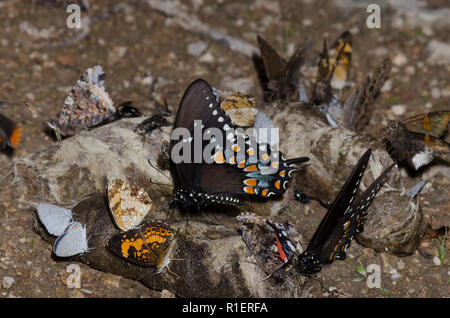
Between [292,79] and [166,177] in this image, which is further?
[292,79]

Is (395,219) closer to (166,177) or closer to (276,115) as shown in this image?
(276,115)

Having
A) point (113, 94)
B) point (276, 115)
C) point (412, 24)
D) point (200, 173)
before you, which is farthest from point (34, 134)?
point (412, 24)

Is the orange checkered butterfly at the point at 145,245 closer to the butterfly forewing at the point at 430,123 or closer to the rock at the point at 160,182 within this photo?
the rock at the point at 160,182

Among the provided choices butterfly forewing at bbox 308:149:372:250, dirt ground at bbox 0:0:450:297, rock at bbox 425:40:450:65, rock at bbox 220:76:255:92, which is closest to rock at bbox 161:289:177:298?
butterfly forewing at bbox 308:149:372:250

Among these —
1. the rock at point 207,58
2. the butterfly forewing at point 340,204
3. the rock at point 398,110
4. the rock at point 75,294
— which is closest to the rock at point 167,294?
the rock at point 75,294

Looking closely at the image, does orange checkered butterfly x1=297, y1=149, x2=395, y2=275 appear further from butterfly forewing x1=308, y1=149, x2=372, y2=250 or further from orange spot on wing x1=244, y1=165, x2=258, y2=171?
orange spot on wing x1=244, y1=165, x2=258, y2=171
